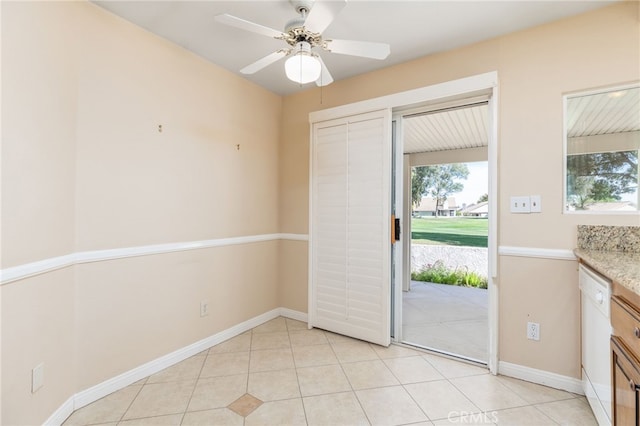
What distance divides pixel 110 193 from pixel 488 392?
9.28ft

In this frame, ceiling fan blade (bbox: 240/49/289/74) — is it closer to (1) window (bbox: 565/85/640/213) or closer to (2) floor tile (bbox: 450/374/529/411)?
(1) window (bbox: 565/85/640/213)

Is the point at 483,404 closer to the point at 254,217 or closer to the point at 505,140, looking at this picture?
the point at 505,140

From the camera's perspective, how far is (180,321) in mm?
2305

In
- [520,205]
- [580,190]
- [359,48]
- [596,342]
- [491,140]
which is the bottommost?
[596,342]

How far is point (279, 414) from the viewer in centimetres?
167

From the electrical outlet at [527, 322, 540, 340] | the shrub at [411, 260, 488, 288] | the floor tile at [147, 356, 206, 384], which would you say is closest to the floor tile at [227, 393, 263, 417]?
the floor tile at [147, 356, 206, 384]

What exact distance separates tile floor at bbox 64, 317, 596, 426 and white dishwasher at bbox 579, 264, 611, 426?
0.23 m

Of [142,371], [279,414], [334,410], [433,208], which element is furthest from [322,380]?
[433,208]

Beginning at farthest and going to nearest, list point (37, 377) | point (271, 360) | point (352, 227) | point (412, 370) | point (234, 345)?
point (352, 227), point (234, 345), point (271, 360), point (412, 370), point (37, 377)

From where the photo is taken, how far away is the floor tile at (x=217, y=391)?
175 centimetres

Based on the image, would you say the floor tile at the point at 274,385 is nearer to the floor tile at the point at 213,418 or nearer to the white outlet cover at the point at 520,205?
the floor tile at the point at 213,418

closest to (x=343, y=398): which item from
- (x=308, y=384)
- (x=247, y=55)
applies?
(x=308, y=384)

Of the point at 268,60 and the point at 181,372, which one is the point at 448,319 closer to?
the point at 181,372

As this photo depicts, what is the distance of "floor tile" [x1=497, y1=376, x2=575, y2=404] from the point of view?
1797mm
